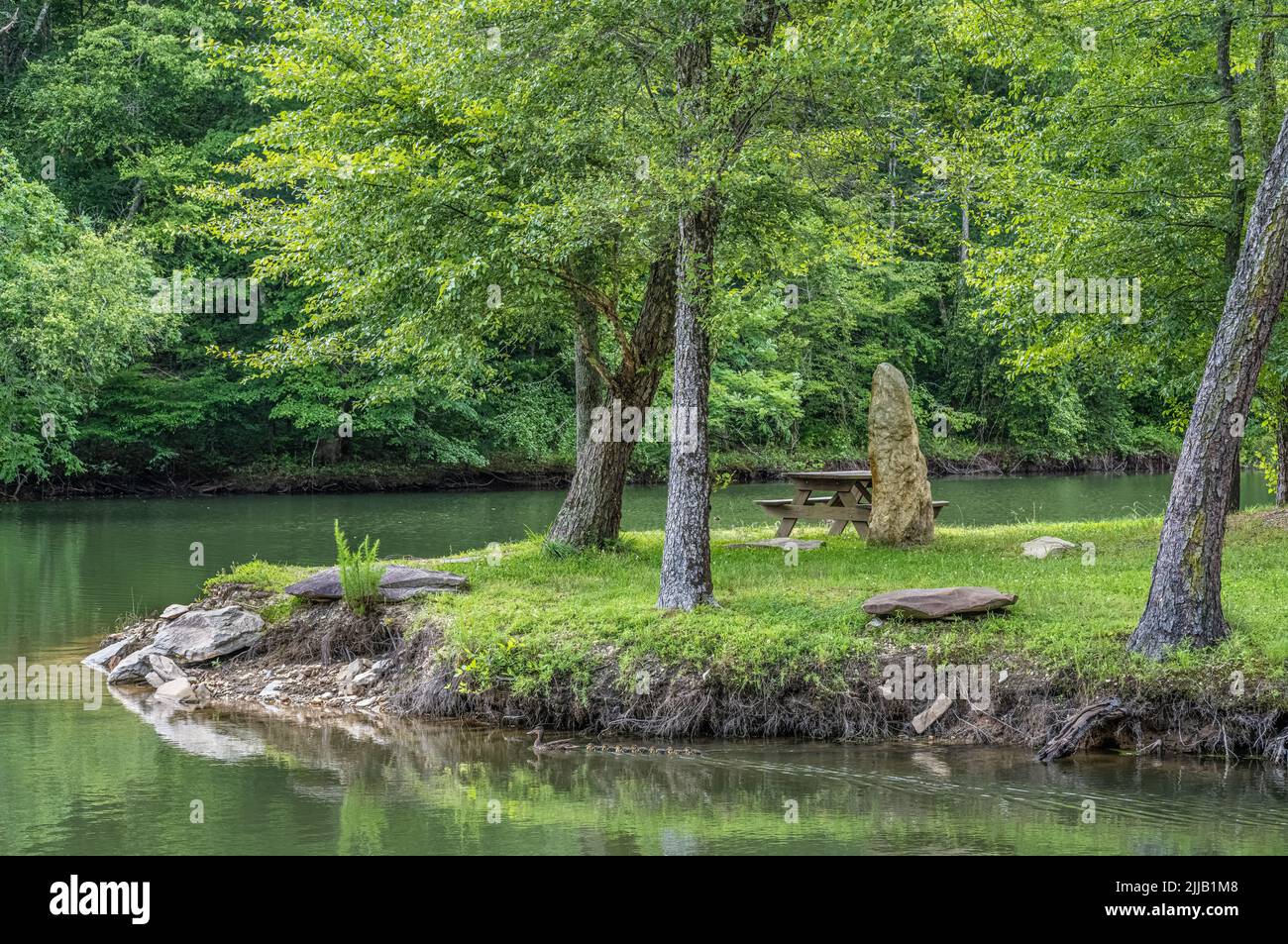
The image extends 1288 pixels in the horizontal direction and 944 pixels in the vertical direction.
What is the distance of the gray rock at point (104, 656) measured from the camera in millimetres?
14805

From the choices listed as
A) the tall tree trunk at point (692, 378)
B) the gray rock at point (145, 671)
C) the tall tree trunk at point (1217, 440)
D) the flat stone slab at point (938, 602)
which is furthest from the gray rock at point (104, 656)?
the tall tree trunk at point (1217, 440)

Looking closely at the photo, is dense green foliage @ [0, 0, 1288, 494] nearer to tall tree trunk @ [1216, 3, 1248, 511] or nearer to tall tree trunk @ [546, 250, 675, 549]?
tall tree trunk @ [1216, 3, 1248, 511]

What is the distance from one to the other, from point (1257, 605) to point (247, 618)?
1106 cm

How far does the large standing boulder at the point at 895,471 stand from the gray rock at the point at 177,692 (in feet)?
29.8

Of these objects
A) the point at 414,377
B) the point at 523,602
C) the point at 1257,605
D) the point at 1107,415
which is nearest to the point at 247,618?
the point at 523,602

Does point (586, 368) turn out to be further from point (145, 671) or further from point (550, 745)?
point (550, 745)

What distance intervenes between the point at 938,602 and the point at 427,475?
103 feet

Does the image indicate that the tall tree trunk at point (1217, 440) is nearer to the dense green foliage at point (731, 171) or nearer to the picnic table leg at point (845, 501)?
the dense green foliage at point (731, 171)

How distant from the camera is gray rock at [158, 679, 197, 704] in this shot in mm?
13617

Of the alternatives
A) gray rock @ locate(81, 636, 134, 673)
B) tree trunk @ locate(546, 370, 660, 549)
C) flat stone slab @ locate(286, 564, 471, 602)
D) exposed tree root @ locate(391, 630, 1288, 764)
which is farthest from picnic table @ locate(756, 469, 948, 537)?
gray rock @ locate(81, 636, 134, 673)

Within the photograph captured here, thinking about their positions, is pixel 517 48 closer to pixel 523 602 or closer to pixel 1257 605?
pixel 523 602

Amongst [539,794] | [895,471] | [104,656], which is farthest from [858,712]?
[104,656]

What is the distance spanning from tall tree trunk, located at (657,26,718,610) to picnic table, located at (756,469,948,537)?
5137mm
